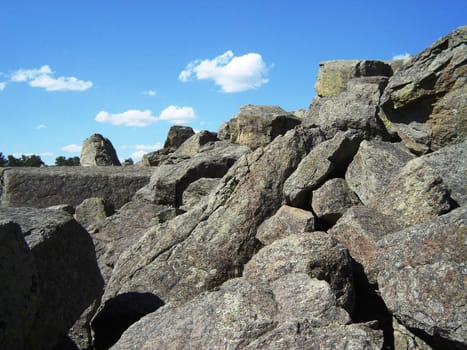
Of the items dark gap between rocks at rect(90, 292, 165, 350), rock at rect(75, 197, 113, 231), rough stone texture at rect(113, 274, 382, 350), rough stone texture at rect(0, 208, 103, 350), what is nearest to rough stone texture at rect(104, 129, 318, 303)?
dark gap between rocks at rect(90, 292, 165, 350)

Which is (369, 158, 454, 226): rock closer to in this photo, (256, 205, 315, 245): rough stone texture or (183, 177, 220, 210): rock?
(256, 205, 315, 245): rough stone texture

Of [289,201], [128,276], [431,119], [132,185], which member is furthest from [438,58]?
[132,185]

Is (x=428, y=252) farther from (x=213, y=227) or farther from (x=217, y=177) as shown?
(x=217, y=177)

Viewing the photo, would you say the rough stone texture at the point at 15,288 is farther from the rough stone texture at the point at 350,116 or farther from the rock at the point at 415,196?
the rough stone texture at the point at 350,116

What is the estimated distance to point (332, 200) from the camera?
823cm

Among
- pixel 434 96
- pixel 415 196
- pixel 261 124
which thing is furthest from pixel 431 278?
pixel 261 124

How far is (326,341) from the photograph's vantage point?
4.38 m

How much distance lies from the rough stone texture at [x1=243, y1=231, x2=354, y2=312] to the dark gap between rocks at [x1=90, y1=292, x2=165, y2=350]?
71.7 inches

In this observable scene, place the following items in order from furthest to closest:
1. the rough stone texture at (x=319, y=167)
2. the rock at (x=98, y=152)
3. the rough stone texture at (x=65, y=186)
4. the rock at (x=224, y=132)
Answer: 1. the rock at (x=98, y=152)
2. the rock at (x=224, y=132)
3. the rough stone texture at (x=65, y=186)
4. the rough stone texture at (x=319, y=167)

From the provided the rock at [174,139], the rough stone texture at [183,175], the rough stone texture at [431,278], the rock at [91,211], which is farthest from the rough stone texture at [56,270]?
the rock at [174,139]

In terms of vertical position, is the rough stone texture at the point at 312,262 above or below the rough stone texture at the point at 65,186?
below

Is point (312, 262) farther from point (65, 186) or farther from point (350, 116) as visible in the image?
point (65, 186)

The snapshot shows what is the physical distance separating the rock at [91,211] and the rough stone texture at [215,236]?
14.9ft

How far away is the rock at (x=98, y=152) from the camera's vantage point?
20.2 m
